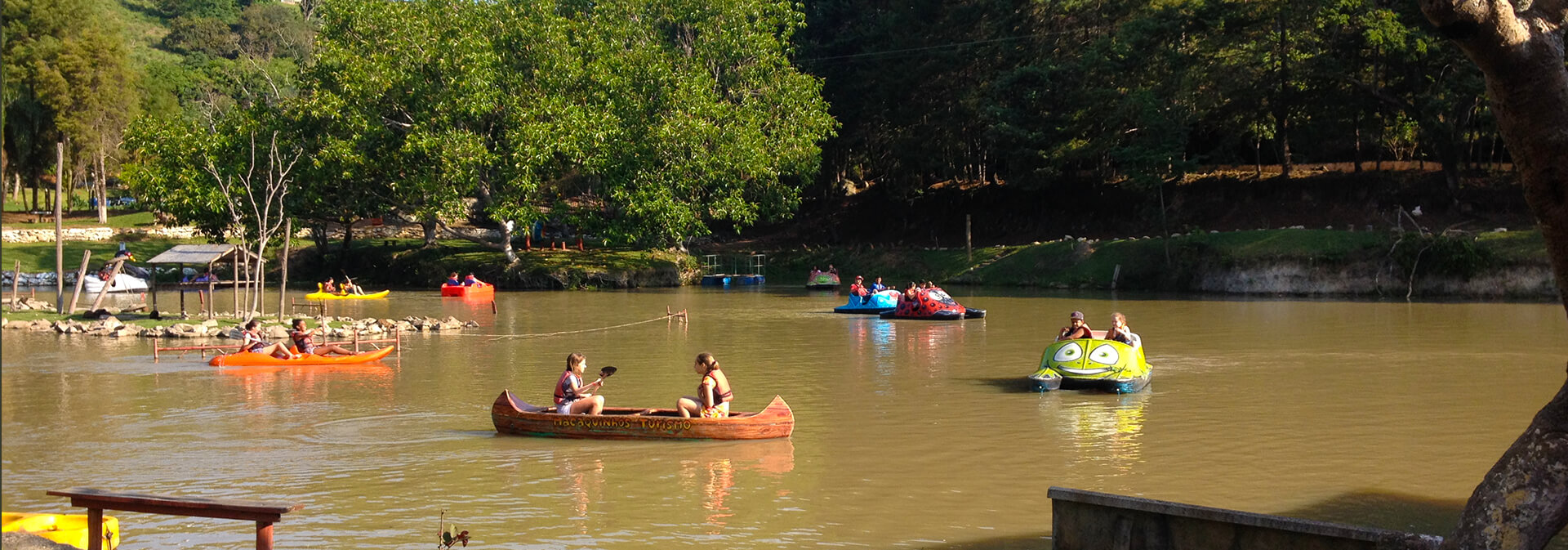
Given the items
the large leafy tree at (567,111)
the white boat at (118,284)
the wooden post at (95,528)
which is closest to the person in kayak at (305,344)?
the wooden post at (95,528)

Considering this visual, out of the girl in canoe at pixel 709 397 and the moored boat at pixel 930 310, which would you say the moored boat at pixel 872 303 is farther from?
Result: the girl in canoe at pixel 709 397

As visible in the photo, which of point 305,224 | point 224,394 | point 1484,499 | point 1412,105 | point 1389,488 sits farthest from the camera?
point 305,224

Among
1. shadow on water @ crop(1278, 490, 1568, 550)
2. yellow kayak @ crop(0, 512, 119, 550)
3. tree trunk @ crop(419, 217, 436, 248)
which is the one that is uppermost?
tree trunk @ crop(419, 217, 436, 248)

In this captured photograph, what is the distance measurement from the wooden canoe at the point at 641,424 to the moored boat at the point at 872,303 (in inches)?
758

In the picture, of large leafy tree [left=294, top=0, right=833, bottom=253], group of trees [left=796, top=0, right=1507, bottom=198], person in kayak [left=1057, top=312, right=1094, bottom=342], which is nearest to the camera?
person in kayak [left=1057, top=312, right=1094, bottom=342]

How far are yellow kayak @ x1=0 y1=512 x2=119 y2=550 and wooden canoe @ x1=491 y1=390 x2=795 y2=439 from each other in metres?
5.95

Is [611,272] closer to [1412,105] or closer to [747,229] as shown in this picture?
[747,229]

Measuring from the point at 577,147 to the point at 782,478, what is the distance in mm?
34922

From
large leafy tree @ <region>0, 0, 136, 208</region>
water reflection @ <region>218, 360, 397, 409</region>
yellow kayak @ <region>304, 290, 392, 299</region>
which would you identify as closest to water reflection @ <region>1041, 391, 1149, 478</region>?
water reflection @ <region>218, 360, 397, 409</region>

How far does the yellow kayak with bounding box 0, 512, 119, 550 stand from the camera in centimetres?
869

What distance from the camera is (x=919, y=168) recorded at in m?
57.8

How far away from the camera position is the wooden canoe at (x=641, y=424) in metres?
14.2

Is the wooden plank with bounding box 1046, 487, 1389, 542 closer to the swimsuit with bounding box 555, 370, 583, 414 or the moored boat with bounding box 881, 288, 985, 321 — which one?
the swimsuit with bounding box 555, 370, 583, 414

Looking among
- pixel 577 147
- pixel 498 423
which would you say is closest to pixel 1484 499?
pixel 498 423
